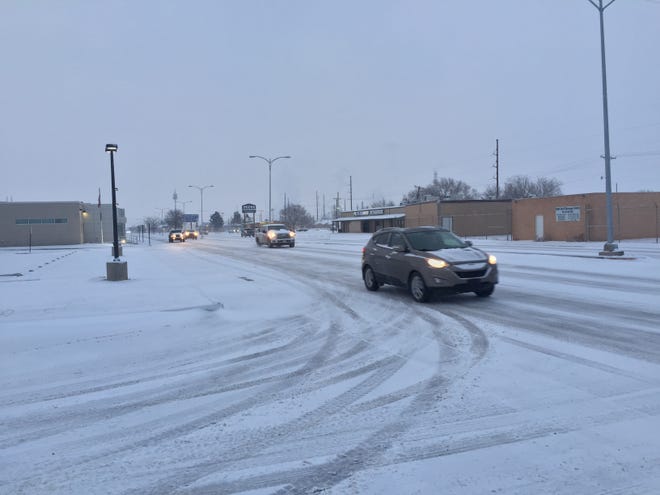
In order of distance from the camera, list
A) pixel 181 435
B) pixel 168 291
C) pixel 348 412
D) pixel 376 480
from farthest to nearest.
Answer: pixel 168 291
pixel 348 412
pixel 181 435
pixel 376 480

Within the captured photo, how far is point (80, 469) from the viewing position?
3783 mm

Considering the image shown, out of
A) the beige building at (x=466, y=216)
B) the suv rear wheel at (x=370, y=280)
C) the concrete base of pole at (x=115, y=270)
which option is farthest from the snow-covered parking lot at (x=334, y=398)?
the beige building at (x=466, y=216)

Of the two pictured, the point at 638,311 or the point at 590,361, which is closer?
the point at 590,361

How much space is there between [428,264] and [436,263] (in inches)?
6.8

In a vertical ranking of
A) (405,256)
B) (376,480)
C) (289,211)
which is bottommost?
(376,480)

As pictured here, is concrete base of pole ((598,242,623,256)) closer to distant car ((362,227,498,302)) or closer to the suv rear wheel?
distant car ((362,227,498,302))

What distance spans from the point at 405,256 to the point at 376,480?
8.34 m

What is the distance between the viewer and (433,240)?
39.2 ft

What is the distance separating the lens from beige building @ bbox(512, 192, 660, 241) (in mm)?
36469

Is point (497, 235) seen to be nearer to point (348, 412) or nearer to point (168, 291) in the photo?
point (168, 291)

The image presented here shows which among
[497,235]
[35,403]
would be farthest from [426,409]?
[497,235]

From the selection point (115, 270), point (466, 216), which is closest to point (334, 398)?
point (115, 270)

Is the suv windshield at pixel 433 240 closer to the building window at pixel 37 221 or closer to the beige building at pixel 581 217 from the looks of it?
the beige building at pixel 581 217

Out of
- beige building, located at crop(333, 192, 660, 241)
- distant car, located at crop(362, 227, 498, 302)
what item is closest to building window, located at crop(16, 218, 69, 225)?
beige building, located at crop(333, 192, 660, 241)
